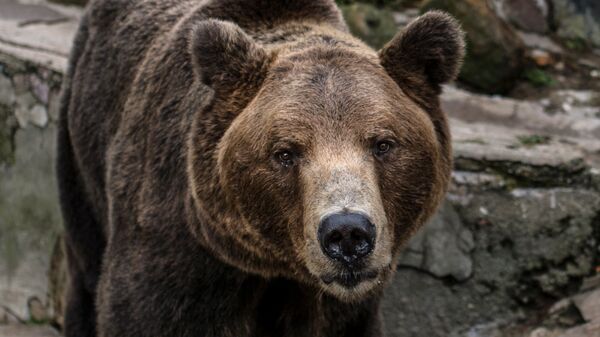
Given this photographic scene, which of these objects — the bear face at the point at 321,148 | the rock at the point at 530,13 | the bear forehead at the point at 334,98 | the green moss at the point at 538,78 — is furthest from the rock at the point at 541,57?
the bear forehead at the point at 334,98

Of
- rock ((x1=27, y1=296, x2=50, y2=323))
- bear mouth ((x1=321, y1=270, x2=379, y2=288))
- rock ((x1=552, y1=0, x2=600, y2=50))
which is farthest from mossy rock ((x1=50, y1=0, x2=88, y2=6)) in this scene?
bear mouth ((x1=321, y1=270, x2=379, y2=288))

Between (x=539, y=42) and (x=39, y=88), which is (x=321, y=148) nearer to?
(x=39, y=88)

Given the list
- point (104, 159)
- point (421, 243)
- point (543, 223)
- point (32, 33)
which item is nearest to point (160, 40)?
point (104, 159)

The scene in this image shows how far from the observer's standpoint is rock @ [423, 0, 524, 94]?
8.19m

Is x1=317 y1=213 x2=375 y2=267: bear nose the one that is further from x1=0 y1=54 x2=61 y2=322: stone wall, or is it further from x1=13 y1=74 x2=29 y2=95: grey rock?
x1=13 y1=74 x2=29 y2=95: grey rock

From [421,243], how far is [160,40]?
2.21 metres

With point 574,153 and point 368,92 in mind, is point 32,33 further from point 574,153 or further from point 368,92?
point 368,92

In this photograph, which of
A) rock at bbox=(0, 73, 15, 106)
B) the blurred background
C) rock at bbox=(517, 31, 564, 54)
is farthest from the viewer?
rock at bbox=(517, 31, 564, 54)

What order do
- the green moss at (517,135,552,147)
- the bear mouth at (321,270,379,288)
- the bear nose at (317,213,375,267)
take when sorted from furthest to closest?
the green moss at (517,135,552,147), the bear mouth at (321,270,379,288), the bear nose at (317,213,375,267)

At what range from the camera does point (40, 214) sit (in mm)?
7914

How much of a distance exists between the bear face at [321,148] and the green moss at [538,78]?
410 cm

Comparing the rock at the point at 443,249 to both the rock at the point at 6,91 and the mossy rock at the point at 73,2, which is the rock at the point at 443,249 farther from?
the mossy rock at the point at 73,2

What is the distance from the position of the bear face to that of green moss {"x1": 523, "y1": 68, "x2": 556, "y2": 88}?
4097 millimetres

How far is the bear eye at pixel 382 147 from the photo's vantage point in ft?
13.1
